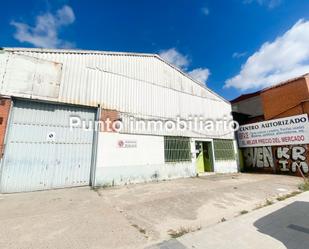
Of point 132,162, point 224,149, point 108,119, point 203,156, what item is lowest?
point 132,162

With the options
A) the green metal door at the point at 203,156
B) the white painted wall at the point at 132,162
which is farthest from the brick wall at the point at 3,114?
the green metal door at the point at 203,156

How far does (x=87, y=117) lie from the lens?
8.59m

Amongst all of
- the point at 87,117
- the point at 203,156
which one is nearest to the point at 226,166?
the point at 203,156

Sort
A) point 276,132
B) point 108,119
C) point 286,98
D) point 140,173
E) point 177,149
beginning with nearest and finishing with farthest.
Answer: point 108,119 < point 140,173 < point 177,149 < point 276,132 < point 286,98

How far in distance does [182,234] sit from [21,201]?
520cm

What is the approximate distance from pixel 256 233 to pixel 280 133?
444 inches

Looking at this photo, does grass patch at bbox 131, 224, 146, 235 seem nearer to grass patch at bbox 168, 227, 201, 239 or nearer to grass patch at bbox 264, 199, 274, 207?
grass patch at bbox 168, 227, 201, 239

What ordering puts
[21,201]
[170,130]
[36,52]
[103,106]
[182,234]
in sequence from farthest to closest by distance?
[170,130] < [103,106] < [36,52] < [21,201] < [182,234]

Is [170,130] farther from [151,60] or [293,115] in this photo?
[293,115]

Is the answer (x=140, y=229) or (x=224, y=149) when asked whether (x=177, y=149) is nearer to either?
(x=224, y=149)

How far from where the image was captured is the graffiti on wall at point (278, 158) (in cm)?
1157

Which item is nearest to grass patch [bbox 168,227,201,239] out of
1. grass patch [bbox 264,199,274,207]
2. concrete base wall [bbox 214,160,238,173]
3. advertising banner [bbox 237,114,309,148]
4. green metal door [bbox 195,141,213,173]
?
grass patch [bbox 264,199,274,207]

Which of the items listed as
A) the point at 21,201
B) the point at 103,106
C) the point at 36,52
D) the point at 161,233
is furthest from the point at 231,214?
the point at 36,52

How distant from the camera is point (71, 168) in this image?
7871 millimetres
